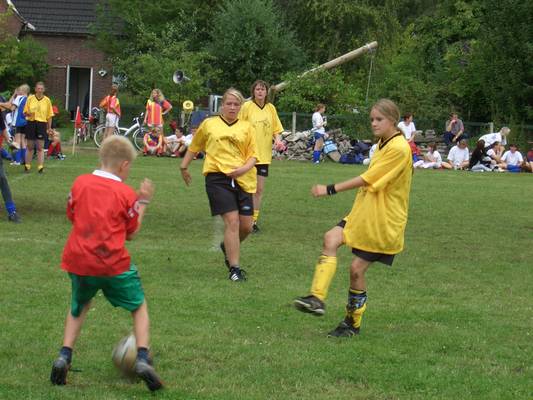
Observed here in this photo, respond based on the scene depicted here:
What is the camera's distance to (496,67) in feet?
116

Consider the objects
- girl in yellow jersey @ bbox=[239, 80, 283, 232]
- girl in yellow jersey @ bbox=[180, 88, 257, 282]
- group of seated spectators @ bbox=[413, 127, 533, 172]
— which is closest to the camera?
girl in yellow jersey @ bbox=[180, 88, 257, 282]

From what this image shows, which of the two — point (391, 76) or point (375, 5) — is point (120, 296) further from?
point (375, 5)

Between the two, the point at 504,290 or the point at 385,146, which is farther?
the point at 504,290

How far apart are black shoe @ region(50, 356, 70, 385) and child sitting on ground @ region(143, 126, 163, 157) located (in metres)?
24.0

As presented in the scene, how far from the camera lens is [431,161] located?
101ft

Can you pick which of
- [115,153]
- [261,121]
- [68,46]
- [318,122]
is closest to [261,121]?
[261,121]

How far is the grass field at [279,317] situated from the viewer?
6.29 metres

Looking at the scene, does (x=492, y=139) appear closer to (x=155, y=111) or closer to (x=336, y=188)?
(x=155, y=111)

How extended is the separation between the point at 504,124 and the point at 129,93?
15347 millimetres

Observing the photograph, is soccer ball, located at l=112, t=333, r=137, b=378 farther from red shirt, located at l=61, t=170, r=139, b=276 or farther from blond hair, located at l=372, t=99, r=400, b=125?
blond hair, located at l=372, t=99, r=400, b=125

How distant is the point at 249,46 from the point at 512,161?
13784mm

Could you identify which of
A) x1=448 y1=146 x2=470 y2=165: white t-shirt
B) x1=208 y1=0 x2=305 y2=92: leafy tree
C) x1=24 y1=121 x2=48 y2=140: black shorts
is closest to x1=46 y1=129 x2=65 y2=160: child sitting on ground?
x1=24 y1=121 x2=48 y2=140: black shorts

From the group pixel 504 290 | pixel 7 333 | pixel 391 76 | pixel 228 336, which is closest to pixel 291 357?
pixel 228 336

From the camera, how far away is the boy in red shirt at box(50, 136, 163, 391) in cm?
589
